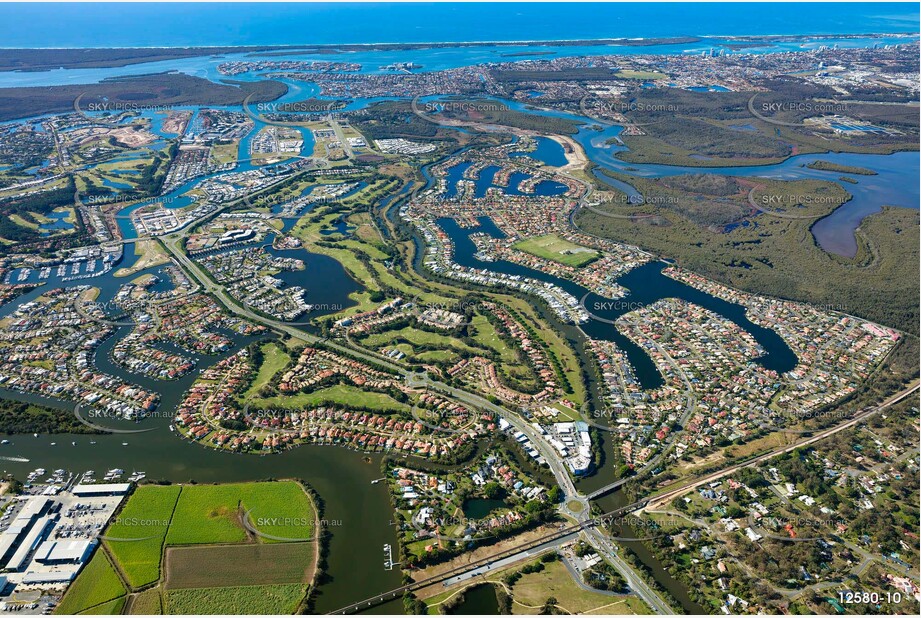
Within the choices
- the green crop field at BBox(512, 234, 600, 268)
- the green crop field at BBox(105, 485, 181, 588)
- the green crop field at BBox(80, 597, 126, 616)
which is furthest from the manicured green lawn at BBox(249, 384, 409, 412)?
the green crop field at BBox(512, 234, 600, 268)

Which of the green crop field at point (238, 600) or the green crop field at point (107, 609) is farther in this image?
the green crop field at point (238, 600)

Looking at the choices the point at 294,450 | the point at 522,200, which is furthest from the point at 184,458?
the point at 522,200

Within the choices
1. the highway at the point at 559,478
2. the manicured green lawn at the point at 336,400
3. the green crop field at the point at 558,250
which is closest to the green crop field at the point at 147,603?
the highway at the point at 559,478

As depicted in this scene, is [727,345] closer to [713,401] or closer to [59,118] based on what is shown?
[713,401]

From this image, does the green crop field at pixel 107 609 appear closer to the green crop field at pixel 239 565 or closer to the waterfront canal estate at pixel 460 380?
the waterfront canal estate at pixel 460 380

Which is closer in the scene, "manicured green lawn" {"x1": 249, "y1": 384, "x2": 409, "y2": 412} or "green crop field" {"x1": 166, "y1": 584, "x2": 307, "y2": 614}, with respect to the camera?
"green crop field" {"x1": 166, "y1": 584, "x2": 307, "y2": 614}

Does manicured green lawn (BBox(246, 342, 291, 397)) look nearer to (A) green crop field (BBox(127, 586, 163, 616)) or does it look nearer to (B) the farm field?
(B) the farm field

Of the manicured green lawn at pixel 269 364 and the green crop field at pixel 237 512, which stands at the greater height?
the manicured green lawn at pixel 269 364
